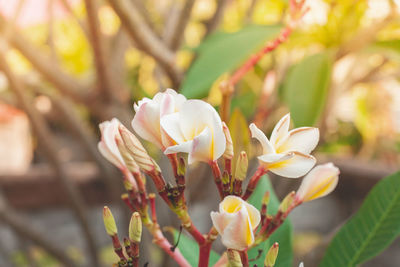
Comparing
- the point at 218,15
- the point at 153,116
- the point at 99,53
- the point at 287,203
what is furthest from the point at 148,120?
the point at 218,15

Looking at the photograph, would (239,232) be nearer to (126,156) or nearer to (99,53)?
(126,156)

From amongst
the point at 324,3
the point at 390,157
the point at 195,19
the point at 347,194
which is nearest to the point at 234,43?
the point at 324,3

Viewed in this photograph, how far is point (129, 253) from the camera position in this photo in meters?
0.26

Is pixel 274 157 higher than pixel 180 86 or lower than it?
lower

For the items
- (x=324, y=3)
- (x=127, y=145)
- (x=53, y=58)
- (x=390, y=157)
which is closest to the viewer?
(x=127, y=145)

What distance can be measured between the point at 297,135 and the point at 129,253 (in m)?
0.12

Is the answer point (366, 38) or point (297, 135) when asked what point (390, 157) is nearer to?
point (366, 38)

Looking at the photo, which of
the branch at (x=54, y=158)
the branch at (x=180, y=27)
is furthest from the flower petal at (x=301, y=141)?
the branch at (x=54, y=158)

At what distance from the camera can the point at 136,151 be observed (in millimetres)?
258

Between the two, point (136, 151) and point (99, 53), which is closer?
point (136, 151)

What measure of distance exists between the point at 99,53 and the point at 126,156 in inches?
17.3

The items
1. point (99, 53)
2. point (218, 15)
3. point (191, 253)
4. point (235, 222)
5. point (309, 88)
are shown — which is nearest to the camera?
point (235, 222)

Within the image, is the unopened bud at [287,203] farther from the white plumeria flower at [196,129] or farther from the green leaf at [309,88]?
the green leaf at [309,88]

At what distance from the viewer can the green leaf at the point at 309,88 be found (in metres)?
0.50
